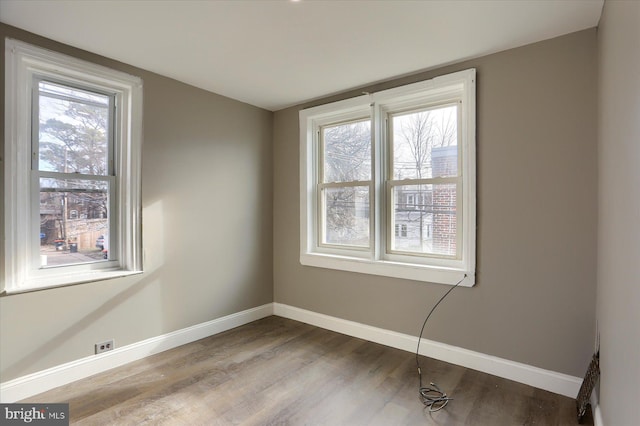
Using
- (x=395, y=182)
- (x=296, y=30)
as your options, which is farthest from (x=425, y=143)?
(x=296, y=30)

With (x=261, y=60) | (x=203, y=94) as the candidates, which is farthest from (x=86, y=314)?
(x=261, y=60)

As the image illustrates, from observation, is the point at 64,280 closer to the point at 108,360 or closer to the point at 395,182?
the point at 108,360

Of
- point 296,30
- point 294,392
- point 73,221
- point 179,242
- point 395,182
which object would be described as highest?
point 296,30

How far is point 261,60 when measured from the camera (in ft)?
8.75

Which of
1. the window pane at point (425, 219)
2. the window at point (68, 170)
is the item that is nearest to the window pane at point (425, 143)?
the window pane at point (425, 219)

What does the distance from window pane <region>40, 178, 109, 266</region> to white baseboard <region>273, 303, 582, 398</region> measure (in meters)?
2.21

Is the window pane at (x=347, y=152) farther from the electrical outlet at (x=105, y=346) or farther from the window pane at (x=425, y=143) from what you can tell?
the electrical outlet at (x=105, y=346)

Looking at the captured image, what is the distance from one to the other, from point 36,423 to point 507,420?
9.43 feet

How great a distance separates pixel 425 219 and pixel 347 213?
2.96 feet

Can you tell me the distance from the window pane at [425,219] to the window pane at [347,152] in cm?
47

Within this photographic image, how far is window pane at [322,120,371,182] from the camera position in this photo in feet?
11.3

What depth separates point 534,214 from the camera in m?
2.37

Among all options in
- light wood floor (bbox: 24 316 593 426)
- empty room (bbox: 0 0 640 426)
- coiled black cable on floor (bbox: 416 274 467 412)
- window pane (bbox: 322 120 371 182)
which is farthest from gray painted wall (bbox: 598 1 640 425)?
window pane (bbox: 322 120 371 182)

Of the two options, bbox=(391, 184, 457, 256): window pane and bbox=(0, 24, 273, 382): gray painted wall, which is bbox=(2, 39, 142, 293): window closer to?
bbox=(0, 24, 273, 382): gray painted wall
